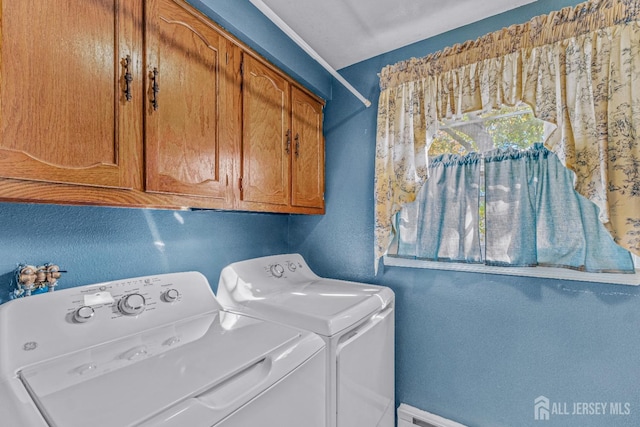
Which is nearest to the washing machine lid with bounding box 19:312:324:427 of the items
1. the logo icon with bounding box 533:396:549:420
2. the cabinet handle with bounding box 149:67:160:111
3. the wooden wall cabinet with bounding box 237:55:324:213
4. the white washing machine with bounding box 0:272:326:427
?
the white washing machine with bounding box 0:272:326:427

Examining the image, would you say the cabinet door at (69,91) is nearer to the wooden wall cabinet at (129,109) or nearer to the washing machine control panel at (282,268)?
the wooden wall cabinet at (129,109)

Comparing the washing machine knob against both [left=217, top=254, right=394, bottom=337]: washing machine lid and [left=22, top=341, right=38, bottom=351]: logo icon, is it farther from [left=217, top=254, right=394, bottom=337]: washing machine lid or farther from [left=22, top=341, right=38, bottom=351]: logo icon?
[left=22, top=341, right=38, bottom=351]: logo icon

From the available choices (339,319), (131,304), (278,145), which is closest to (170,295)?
(131,304)

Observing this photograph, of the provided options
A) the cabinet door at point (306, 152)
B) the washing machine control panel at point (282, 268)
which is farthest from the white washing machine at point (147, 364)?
the cabinet door at point (306, 152)

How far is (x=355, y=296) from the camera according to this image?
1.52 meters

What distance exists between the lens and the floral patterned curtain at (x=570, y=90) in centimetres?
121

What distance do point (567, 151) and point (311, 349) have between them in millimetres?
1393

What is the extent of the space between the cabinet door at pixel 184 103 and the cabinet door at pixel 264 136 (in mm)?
128

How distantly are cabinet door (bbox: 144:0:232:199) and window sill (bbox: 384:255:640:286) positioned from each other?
1.15 metres

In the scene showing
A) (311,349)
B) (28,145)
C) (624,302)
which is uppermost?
(28,145)

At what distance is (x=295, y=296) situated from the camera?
1.51 metres

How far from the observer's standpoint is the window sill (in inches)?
49.3

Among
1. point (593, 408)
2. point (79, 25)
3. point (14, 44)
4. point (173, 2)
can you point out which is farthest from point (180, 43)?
point (593, 408)

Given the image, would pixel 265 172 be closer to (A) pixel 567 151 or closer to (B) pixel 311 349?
(B) pixel 311 349
